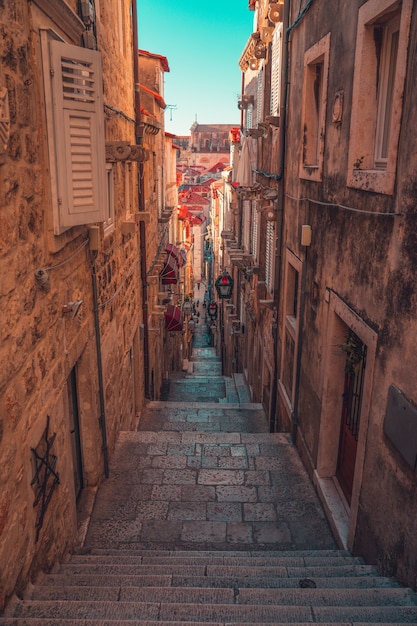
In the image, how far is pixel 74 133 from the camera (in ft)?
14.5

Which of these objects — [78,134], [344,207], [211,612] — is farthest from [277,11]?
[211,612]

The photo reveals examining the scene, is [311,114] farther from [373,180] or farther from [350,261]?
[373,180]

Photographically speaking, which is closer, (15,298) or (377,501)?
(15,298)

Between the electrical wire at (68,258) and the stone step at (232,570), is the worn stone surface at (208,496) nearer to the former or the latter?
the stone step at (232,570)

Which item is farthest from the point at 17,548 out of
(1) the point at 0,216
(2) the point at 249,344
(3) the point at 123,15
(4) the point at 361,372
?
(2) the point at 249,344

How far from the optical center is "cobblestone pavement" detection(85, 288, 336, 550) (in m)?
5.86

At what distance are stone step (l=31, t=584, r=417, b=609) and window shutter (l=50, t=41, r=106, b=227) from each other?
2965mm

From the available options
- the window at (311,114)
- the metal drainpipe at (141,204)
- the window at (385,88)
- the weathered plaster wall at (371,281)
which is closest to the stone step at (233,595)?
the weathered plaster wall at (371,281)

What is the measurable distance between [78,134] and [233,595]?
398cm

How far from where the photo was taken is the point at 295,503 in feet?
21.3

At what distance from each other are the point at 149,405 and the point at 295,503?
5894 mm

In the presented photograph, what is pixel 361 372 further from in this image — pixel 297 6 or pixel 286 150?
pixel 297 6

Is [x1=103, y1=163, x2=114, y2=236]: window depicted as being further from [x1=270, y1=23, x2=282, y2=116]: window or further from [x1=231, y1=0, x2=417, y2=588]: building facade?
[x1=270, y1=23, x2=282, y2=116]: window

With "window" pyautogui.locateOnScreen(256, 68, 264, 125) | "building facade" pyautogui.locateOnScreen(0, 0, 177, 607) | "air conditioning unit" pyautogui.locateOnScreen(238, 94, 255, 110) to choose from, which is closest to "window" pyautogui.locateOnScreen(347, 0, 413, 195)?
"building facade" pyautogui.locateOnScreen(0, 0, 177, 607)
